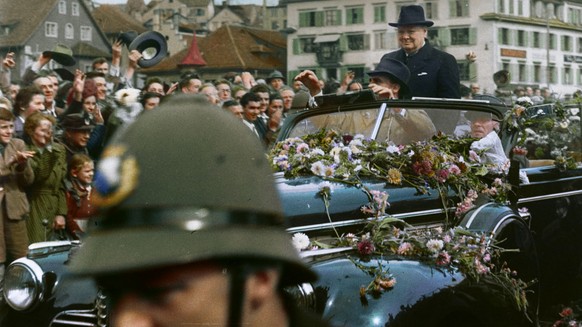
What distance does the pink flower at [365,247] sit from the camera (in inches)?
184

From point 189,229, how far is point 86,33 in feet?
31.6

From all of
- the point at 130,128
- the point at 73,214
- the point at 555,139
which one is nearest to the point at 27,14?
the point at 73,214

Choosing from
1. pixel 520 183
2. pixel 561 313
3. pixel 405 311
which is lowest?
pixel 561 313

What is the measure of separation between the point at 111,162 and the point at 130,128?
0.15 feet

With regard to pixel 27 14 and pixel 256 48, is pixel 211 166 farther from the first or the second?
pixel 256 48

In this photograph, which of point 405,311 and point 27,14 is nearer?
point 405,311

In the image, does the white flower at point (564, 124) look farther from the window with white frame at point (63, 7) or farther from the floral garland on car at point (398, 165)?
the window with white frame at point (63, 7)

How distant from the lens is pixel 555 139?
8039 mm

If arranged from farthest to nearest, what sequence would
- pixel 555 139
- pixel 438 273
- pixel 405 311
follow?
1. pixel 555 139
2. pixel 438 273
3. pixel 405 311

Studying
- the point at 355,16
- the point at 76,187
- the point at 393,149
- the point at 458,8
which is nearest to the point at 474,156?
the point at 393,149

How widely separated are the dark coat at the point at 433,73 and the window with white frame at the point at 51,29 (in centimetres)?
423

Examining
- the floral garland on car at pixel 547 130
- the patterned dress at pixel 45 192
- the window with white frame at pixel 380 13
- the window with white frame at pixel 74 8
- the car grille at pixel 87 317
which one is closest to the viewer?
the car grille at pixel 87 317

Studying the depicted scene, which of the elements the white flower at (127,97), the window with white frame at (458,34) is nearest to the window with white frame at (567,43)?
the window with white frame at (458,34)

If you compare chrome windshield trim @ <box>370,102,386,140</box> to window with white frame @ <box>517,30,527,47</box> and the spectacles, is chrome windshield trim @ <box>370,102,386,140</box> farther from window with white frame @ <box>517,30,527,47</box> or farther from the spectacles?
window with white frame @ <box>517,30,527,47</box>
